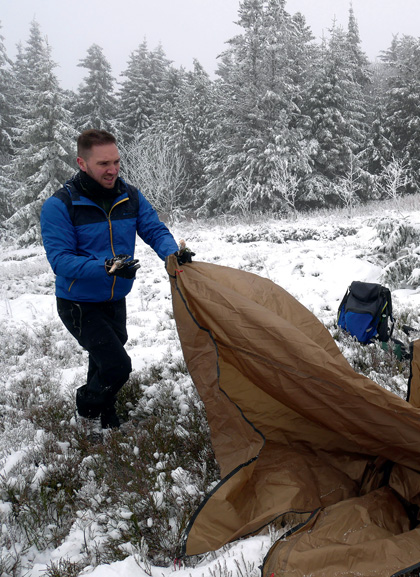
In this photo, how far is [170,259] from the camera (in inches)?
108

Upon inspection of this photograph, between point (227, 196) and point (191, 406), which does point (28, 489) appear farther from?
point (227, 196)

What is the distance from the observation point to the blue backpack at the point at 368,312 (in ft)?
14.2

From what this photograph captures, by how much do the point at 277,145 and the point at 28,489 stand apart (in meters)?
22.0

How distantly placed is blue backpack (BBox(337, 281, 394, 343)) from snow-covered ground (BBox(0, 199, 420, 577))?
767 millimetres

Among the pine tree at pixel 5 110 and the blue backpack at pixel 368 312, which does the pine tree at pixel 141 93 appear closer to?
the pine tree at pixel 5 110

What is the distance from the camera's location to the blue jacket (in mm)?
2726

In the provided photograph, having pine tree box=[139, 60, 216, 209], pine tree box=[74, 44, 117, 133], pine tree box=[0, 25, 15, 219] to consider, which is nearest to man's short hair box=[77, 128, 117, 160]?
pine tree box=[0, 25, 15, 219]

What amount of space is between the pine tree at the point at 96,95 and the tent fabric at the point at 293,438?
99.7ft

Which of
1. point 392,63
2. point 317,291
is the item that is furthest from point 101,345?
point 392,63

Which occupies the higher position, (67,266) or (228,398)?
(67,266)

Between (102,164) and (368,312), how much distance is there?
11.3 ft

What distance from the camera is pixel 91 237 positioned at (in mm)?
2953

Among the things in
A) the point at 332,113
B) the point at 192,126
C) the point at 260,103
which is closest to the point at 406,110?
the point at 332,113

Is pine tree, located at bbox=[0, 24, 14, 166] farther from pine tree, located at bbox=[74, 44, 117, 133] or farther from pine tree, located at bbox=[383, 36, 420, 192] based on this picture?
pine tree, located at bbox=[383, 36, 420, 192]
